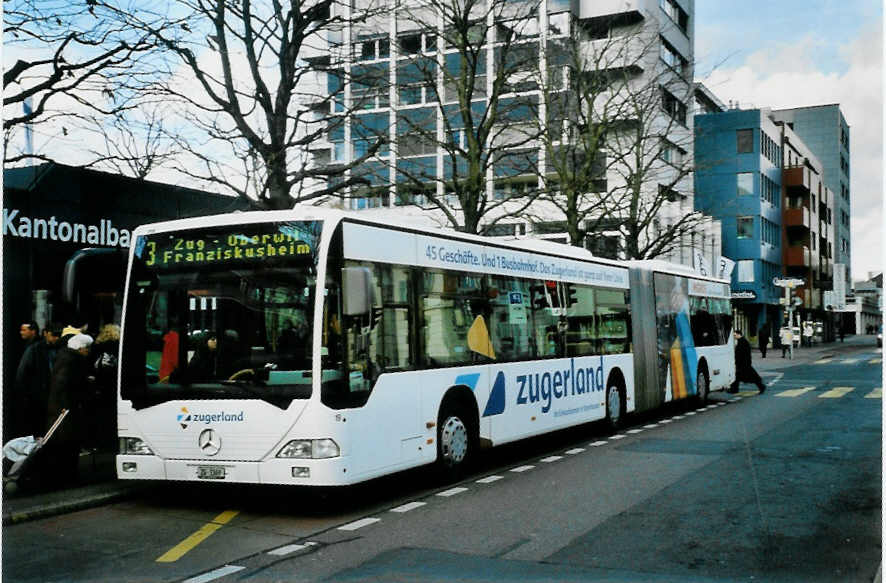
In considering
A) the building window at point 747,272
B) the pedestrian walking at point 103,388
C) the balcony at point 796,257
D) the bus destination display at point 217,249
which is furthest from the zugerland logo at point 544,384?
the balcony at point 796,257

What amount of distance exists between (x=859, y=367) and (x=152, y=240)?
34.7 m

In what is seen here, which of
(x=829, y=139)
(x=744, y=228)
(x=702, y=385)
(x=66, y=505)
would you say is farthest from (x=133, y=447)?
(x=829, y=139)

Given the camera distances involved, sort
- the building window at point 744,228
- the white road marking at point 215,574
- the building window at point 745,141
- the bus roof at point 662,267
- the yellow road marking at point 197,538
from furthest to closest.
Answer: the building window at point 744,228 < the building window at point 745,141 < the bus roof at point 662,267 < the yellow road marking at point 197,538 < the white road marking at point 215,574

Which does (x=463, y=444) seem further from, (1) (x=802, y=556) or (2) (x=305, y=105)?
(2) (x=305, y=105)

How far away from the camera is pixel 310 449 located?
9.08m

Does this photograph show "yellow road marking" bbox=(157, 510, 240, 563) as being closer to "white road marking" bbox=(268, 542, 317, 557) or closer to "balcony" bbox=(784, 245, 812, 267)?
"white road marking" bbox=(268, 542, 317, 557)

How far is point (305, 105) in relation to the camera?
1636 centimetres

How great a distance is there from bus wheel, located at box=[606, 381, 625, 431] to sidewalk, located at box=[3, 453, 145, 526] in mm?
8057

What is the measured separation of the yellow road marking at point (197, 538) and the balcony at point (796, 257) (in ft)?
241

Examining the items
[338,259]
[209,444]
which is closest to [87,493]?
[209,444]

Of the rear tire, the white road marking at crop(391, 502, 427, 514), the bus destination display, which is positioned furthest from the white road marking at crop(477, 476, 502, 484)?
the bus destination display

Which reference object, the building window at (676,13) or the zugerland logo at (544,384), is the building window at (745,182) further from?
the zugerland logo at (544,384)

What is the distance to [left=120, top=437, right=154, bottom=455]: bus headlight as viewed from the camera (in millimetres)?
9719

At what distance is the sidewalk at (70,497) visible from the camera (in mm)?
9383
